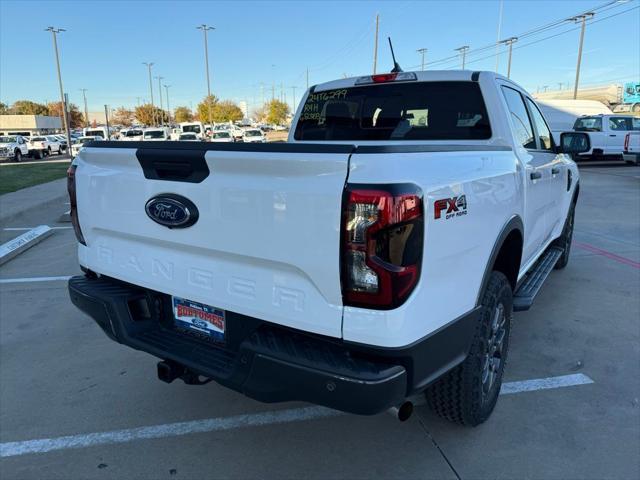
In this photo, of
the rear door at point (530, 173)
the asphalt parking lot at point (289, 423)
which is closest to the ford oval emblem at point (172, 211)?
the asphalt parking lot at point (289, 423)

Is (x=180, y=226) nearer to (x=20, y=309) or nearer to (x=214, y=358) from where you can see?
(x=214, y=358)

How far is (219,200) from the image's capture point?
2166 millimetres

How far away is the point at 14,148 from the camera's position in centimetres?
3052

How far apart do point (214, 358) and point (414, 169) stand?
1279mm

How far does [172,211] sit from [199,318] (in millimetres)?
533

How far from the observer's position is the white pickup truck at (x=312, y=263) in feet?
6.11

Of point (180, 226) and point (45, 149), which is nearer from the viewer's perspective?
point (180, 226)

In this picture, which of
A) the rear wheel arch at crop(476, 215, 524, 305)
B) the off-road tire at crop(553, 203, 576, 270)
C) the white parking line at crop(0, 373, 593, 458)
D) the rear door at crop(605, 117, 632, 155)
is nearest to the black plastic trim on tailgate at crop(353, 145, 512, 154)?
the rear wheel arch at crop(476, 215, 524, 305)

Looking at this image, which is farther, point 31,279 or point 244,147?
point 31,279

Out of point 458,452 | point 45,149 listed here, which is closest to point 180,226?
point 458,452

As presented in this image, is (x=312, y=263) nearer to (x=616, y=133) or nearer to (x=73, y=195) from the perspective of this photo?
(x=73, y=195)

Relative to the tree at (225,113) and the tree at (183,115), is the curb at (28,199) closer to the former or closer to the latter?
the tree at (225,113)

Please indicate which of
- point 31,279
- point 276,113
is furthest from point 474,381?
point 276,113

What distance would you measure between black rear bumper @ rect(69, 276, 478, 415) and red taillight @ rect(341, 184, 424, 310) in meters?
0.22
